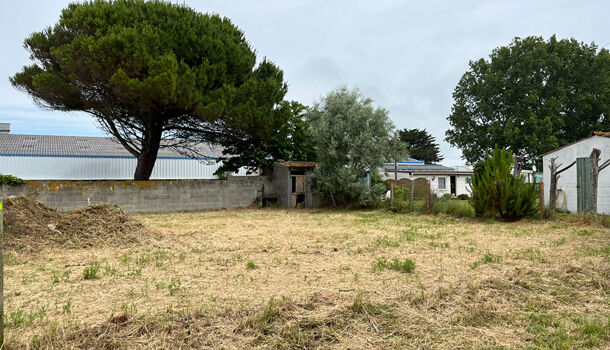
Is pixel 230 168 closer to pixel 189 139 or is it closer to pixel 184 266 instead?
pixel 189 139

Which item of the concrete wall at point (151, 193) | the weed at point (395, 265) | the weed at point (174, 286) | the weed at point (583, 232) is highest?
the concrete wall at point (151, 193)

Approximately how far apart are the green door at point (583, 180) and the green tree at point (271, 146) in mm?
10561

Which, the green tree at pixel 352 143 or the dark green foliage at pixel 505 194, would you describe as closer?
the dark green foliage at pixel 505 194

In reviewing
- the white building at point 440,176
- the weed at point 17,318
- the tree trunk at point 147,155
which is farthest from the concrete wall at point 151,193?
the white building at point 440,176

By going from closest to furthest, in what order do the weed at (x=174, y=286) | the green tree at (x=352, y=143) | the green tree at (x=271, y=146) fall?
1. the weed at (x=174, y=286)
2. the green tree at (x=352, y=143)
3. the green tree at (x=271, y=146)

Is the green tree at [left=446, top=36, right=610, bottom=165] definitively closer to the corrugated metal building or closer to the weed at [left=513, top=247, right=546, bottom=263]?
the corrugated metal building

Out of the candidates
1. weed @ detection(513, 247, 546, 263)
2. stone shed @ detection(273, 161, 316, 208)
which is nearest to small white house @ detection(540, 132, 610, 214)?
weed @ detection(513, 247, 546, 263)

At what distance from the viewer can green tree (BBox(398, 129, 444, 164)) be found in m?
47.5

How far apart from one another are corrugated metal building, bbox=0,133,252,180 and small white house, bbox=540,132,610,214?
20153 millimetres

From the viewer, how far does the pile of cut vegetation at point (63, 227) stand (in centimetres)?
697

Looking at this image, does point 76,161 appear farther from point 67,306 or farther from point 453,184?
point 67,306

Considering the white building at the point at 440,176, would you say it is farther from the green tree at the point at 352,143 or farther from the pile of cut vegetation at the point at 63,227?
the pile of cut vegetation at the point at 63,227

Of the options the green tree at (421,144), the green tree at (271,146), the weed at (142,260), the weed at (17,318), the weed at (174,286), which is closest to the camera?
the weed at (17,318)

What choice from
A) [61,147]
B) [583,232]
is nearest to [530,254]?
[583,232]
